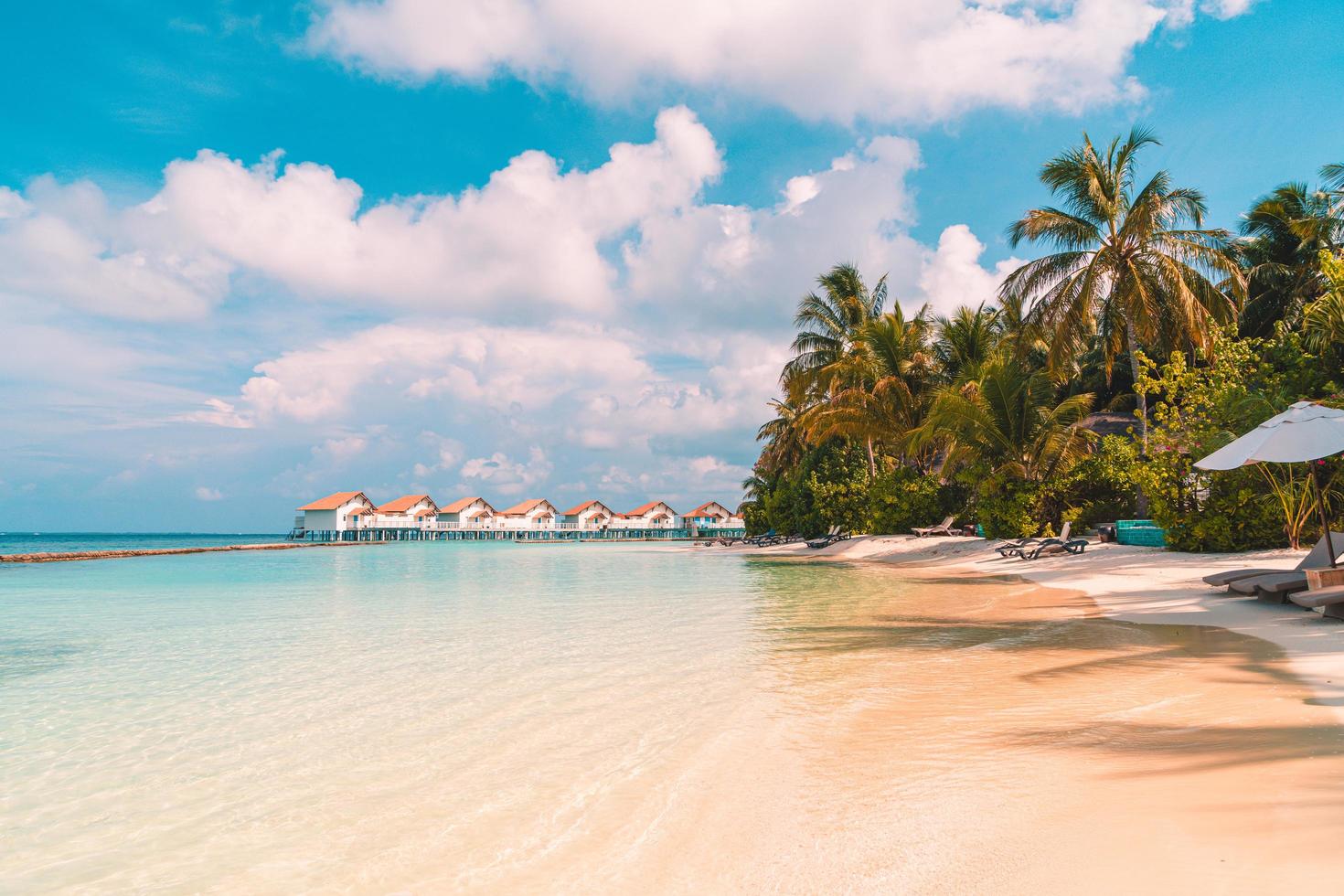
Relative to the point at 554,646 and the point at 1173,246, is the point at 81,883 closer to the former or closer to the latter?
the point at 554,646

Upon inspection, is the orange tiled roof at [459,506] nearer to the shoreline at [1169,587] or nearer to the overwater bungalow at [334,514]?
the overwater bungalow at [334,514]

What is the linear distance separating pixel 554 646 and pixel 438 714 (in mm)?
2911

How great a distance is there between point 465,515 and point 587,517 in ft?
43.6

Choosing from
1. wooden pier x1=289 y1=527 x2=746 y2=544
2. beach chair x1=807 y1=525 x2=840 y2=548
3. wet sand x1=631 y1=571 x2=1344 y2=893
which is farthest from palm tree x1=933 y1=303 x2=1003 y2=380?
wooden pier x1=289 y1=527 x2=746 y2=544

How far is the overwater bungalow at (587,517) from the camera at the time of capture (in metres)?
85.9

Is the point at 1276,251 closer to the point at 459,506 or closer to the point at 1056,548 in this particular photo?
the point at 1056,548

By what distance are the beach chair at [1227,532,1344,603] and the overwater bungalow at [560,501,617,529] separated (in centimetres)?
7885

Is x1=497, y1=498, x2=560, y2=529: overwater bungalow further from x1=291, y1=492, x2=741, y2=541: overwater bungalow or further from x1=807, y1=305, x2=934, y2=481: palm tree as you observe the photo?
x1=807, y1=305, x2=934, y2=481: palm tree

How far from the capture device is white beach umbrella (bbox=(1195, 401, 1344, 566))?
26.8 ft

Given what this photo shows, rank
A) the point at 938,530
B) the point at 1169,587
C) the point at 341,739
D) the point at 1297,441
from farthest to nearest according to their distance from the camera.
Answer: the point at 938,530, the point at 1169,587, the point at 1297,441, the point at 341,739

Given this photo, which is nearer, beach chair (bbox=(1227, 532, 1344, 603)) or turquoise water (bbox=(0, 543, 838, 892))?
turquoise water (bbox=(0, 543, 838, 892))

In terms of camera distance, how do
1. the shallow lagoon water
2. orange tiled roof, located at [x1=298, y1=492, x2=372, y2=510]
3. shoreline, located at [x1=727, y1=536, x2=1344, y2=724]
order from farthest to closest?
orange tiled roof, located at [x1=298, y1=492, x2=372, y2=510]
shoreline, located at [x1=727, y1=536, x2=1344, y2=724]
the shallow lagoon water

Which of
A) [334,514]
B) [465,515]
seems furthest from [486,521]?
[334,514]

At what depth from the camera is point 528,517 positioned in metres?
84.2
